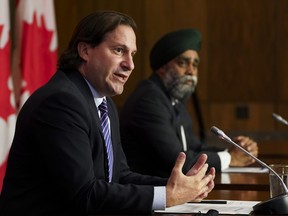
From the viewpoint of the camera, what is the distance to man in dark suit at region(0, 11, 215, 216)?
7.80ft

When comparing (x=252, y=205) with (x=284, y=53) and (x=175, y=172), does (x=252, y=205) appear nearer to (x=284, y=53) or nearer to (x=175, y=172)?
(x=175, y=172)

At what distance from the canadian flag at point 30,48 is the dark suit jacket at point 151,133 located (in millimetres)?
1027

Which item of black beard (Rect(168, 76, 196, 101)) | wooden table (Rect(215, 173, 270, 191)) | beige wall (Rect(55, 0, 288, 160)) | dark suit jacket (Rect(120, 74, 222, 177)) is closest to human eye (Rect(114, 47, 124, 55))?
wooden table (Rect(215, 173, 270, 191))

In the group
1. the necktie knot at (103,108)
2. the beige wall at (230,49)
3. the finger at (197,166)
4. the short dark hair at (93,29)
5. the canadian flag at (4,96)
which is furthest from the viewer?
the beige wall at (230,49)

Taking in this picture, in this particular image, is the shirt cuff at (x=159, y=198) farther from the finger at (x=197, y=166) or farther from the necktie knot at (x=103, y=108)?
the necktie knot at (x=103, y=108)

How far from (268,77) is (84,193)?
17.6 feet

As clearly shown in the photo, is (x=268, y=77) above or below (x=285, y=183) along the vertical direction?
above

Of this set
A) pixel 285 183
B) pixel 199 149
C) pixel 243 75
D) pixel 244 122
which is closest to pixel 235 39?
pixel 243 75

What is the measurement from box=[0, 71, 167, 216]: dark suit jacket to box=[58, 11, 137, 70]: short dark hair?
14cm

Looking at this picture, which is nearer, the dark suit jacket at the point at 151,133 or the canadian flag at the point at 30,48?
A: the dark suit jacket at the point at 151,133

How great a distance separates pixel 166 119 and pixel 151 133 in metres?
0.18

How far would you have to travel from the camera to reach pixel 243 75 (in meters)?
7.54

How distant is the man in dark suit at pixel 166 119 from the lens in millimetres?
3877

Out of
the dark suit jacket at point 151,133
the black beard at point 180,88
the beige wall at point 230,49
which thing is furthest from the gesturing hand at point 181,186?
the beige wall at point 230,49
